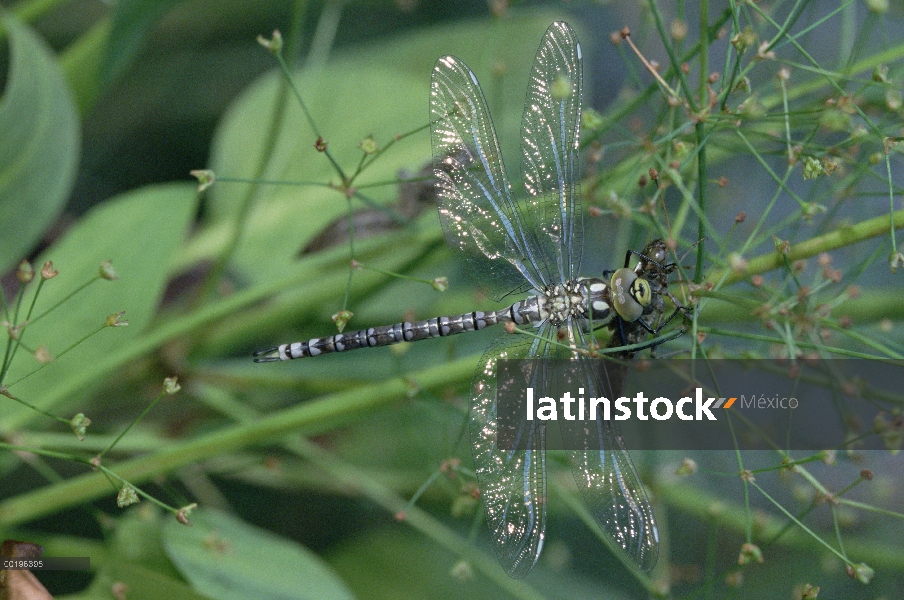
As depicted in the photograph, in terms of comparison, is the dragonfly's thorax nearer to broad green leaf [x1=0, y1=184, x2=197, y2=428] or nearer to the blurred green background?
the blurred green background

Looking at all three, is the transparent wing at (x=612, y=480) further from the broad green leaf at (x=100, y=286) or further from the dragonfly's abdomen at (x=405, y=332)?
the broad green leaf at (x=100, y=286)

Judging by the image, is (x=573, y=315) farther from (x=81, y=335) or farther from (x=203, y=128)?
(x=203, y=128)

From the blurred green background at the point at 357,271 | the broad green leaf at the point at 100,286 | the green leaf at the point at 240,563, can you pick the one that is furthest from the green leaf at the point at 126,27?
the green leaf at the point at 240,563

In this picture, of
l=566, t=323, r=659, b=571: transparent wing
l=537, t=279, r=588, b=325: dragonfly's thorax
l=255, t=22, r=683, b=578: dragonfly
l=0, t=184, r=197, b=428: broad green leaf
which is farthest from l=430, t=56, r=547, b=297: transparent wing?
l=0, t=184, r=197, b=428: broad green leaf

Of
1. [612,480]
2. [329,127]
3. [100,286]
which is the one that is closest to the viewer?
[612,480]

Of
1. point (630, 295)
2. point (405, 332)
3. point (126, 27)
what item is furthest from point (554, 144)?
point (126, 27)

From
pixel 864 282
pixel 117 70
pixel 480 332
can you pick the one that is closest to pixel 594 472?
pixel 480 332

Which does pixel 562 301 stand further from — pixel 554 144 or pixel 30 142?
pixel 30 142
